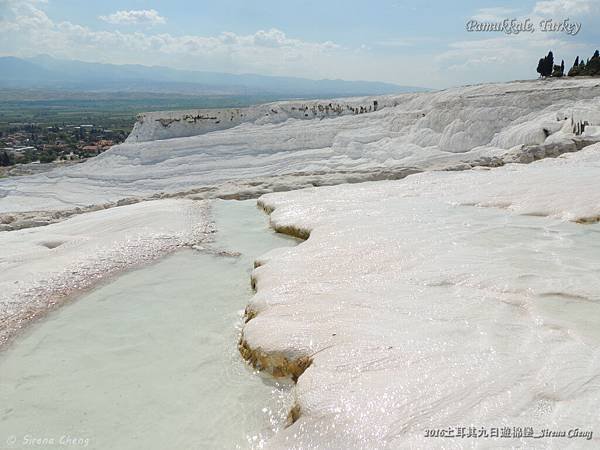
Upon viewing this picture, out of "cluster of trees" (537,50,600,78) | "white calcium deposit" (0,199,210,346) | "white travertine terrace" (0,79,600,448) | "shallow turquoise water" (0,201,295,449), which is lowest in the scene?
"shallow turquoise water" (0,201,295,449)

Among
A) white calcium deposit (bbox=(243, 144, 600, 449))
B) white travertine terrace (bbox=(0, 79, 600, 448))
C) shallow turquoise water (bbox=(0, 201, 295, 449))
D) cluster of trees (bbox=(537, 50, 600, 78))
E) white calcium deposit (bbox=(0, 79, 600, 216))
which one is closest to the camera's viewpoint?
white calcium deposit (bbox=(243, 144, 600, 449))

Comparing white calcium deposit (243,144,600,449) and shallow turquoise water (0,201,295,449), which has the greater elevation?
white calcium deposit (243,144,600,449)

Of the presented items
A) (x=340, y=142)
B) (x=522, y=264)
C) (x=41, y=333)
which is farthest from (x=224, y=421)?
(x=340, y=142)

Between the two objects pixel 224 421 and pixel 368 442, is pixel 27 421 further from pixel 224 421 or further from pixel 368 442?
pixel 368 442

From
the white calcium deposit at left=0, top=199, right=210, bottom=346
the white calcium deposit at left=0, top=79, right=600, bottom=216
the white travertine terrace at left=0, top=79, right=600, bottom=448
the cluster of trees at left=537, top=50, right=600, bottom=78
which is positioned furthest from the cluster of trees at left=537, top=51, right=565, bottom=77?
the white calcium deposit at left=0, top=199, right=210, bottom=346

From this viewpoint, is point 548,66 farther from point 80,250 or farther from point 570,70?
point 80,250

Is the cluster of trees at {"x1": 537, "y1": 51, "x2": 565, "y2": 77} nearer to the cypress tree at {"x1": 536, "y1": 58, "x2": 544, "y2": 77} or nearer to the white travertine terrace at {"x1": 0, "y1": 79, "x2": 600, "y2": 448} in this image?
the cypress tree at {"x1": 536, "y1": 58, "x2": 544, "y2": 77}

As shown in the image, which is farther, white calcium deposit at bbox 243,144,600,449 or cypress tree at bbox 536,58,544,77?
cypress tree at bbox 536,58,544,77

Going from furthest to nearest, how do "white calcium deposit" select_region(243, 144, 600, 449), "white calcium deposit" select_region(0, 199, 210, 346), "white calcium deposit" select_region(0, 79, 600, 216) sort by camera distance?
"white calcium deposit" select_region(0, 79, 600, 216) < "white calcium deposit" select_region(0, 199, 210, 346) < "white calcium deposit" select_region(243, 144, 600, 449)
